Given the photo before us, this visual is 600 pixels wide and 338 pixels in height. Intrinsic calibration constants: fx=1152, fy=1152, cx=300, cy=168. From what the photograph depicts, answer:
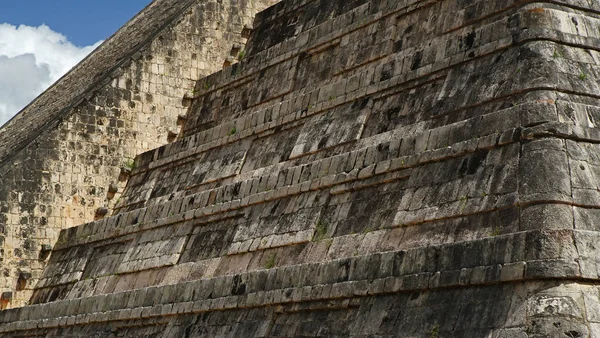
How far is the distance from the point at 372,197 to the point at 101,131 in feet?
29.4

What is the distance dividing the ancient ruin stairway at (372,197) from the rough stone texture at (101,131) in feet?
2.11

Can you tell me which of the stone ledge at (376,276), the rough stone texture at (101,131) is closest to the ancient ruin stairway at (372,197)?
the stone ledge at (376,276)

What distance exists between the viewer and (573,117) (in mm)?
10844

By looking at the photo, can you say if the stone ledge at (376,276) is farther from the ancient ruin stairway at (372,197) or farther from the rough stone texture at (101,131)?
the rough stone texture at (101,131)

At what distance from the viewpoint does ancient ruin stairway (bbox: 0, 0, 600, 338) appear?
396 inches

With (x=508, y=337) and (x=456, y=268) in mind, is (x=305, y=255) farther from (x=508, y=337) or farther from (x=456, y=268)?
(x=508, y=337)

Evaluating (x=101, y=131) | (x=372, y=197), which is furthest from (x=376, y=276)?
(x=101, y=131)

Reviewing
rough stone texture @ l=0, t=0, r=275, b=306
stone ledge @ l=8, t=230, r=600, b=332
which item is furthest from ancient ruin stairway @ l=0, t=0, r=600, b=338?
rough stone texture @ l=0, t=0, r=275, b=306

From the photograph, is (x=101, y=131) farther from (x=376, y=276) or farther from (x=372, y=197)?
(x=376, y=276)

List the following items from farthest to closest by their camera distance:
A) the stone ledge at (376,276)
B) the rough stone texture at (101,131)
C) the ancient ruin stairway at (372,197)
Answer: the rough stone texture at (101,131) < the ancient ruin stairway at (372,197) < the stone ledge at (376,276)

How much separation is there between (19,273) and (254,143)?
5192mm

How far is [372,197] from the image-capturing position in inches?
501

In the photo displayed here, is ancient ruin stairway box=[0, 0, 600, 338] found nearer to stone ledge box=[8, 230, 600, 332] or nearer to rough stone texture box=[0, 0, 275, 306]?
stone ledge box=[8, 230, 600, 332]

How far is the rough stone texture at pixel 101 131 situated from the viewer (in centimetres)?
1955
